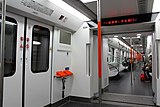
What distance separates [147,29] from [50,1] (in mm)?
2930

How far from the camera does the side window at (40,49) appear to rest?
9.92 feet

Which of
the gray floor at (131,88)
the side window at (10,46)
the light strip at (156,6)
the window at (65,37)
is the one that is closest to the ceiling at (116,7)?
the light strip at (156,6)

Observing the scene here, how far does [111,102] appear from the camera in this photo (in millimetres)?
4066

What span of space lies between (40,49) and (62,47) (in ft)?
2.51

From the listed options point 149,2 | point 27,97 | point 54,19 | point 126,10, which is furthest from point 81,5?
point 27,97

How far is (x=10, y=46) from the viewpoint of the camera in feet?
8.14

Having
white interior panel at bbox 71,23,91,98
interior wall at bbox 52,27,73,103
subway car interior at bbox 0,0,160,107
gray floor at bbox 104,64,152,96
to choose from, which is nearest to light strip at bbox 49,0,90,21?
subway car interior at bbox 0,0,160,107

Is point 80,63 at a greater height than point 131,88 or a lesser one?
greater

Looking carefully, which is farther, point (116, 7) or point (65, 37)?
point (65, 37)

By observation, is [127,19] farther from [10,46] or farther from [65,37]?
[10,46]

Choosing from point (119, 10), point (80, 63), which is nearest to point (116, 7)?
point (119, 10)

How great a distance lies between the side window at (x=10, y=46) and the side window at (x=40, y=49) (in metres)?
0.47

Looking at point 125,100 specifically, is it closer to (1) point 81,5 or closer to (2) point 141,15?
(2) point 141,15

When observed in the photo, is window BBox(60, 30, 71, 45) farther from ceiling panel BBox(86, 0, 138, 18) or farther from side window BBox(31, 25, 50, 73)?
ceiling panel BBox(86, 0, 138, 18)
